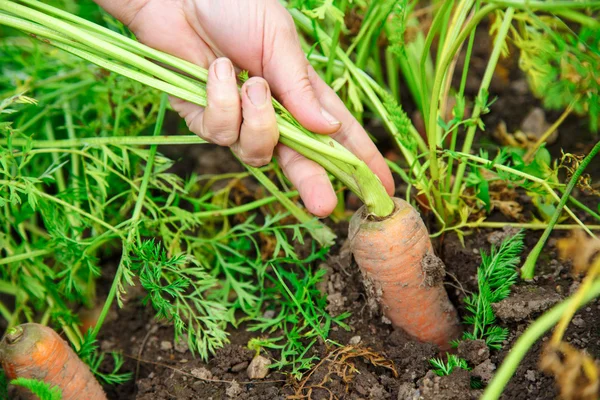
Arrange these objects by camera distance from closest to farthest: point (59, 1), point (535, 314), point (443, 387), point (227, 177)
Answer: point (443, 387)
point (535, 314)
point (227, 177)
point (59, 1)

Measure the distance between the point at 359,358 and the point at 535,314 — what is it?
1.53 ft

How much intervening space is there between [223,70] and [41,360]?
90cm

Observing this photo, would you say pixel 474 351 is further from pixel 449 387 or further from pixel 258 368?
pixel 258 368

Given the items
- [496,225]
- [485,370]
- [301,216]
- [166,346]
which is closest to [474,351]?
[485,370]

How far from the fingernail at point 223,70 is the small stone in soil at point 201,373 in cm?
80

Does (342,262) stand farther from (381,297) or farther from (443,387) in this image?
(443,387)

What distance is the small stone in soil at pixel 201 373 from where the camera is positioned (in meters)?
1.51

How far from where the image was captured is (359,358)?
146 cm

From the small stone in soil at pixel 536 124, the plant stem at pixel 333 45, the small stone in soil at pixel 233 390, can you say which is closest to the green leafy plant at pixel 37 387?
the small stone in soil at pixel 233 390

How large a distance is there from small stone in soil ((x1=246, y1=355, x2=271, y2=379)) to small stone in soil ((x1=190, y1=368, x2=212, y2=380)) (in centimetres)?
11

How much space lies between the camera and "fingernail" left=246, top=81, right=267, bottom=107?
4.32ft

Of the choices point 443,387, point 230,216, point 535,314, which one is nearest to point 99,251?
point 230,216

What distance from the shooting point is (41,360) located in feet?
4.66

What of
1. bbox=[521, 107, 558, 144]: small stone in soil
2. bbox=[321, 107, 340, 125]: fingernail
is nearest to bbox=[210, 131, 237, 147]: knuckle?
bbox=[321, 107, 340, 125]: fingernail
